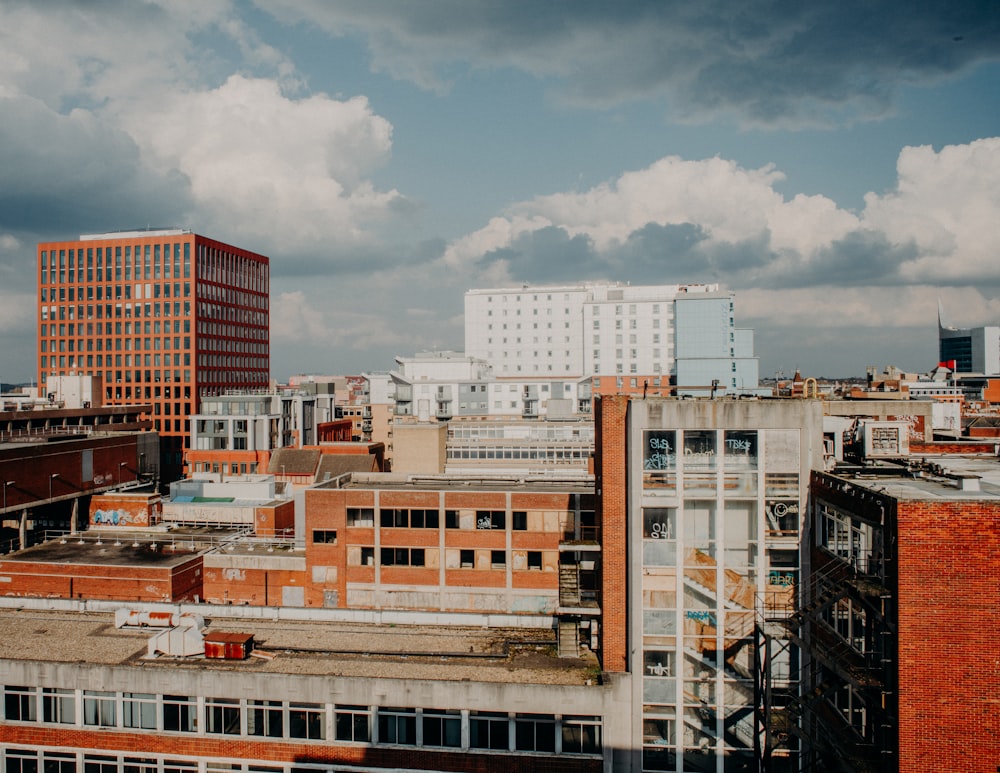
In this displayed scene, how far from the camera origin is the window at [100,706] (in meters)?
27.9

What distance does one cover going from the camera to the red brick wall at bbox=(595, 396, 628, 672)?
27.1 metres

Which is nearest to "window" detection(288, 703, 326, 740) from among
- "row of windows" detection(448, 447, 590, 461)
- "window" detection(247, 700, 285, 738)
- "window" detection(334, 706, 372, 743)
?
"window" detection(247, 700, 285, 738)

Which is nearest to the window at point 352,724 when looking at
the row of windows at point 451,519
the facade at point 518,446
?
the row of windows at point 451,519

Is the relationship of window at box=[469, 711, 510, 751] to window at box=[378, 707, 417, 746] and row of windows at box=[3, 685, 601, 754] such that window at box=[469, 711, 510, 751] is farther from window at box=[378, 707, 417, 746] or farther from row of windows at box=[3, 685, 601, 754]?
window at box=[378, 707, 417, 746]

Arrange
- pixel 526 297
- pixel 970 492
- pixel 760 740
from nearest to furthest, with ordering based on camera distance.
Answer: pixel 970 492
pixel 760 740
pixel 526 297

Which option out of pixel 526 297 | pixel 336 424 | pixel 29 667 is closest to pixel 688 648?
pixel 29 667

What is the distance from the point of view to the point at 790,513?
25.9 m

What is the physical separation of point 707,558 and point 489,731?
32.7 feet

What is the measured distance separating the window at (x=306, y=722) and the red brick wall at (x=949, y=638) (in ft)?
61.8

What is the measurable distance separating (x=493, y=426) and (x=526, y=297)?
201 feet

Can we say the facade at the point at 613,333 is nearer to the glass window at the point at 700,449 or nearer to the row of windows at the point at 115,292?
the row of windows at the point at 115,292

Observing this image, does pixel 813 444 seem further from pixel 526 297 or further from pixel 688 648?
pixel 526 297

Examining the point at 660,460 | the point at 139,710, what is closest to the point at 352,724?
the point at 139,710

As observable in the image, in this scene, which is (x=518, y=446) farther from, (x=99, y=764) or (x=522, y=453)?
(x=99, y=764)
